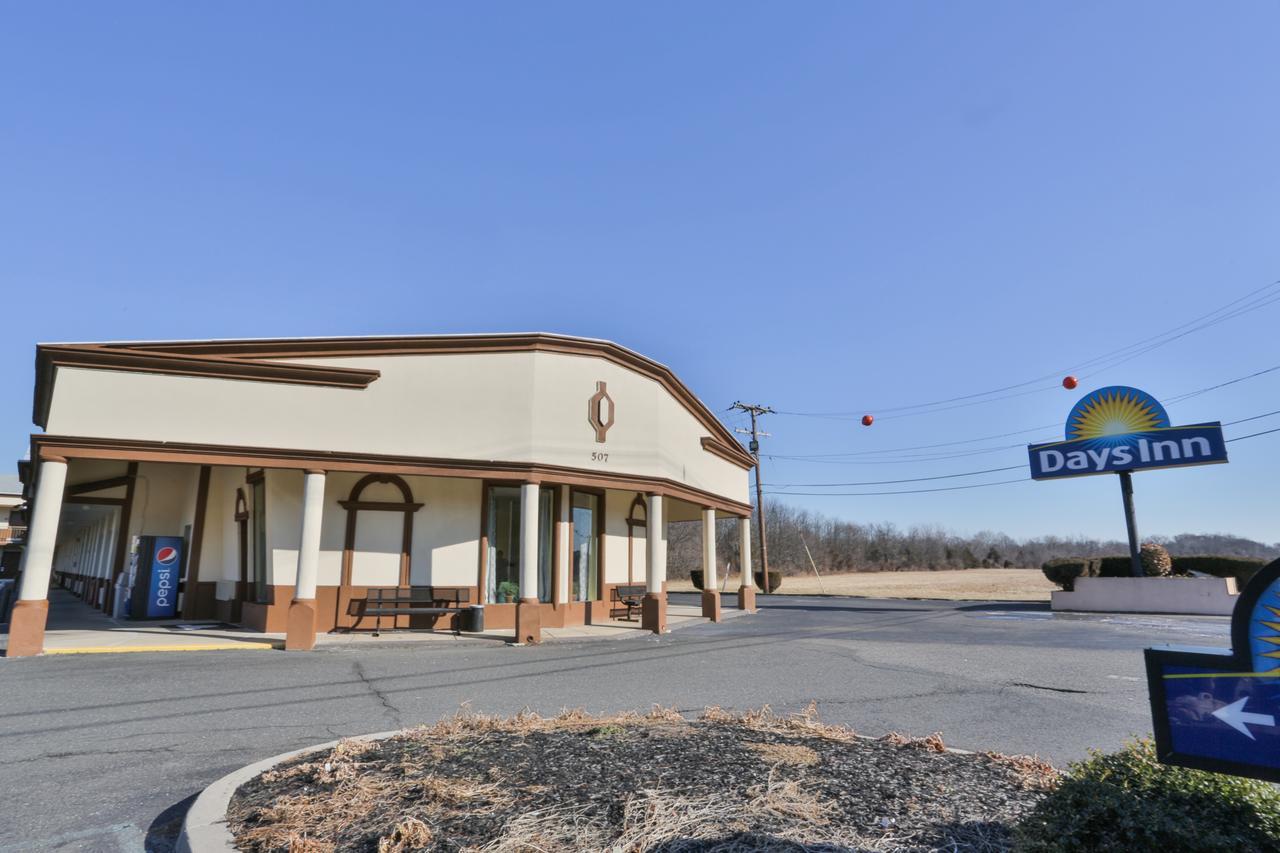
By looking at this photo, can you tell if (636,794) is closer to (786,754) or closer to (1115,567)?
(786,754)

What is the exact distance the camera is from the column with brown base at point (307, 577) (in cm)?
1298

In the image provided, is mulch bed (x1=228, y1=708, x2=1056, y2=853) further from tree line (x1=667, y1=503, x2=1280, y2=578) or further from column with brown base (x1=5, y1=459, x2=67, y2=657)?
tree line (x1=667, y1=503, x2=1280, y2=578)

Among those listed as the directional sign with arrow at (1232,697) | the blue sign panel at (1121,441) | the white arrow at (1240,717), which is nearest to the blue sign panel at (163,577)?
the directional sign with arrow at (1232,697)

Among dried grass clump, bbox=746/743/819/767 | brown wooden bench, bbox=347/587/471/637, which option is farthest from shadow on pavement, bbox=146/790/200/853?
brown wooden bench, bbox=347/587/471/637

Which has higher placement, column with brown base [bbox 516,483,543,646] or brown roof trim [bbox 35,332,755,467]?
brown roof trim [bbox 35,332,755,467]

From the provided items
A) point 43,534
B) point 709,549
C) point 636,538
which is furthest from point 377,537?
point 709,549

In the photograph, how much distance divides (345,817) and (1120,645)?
14835mm

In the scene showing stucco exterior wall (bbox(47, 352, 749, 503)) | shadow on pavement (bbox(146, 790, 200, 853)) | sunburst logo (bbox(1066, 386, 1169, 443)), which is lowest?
shadow on pavement (bbox(146, 790, 200, 853))

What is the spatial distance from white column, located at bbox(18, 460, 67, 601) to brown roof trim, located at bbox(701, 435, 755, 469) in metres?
15.5

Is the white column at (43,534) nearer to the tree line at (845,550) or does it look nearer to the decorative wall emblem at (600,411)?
the decorative wall emblem at (600,411)

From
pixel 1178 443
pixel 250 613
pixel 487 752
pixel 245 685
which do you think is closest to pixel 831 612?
pixel 1178 443

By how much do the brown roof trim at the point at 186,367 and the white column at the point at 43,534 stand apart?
1.17 meters

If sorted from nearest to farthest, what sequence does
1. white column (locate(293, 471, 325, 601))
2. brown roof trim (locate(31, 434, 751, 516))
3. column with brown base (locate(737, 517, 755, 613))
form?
brown roof trim (locate(31, 434, 751, 516)) → white column (locate(293, 471, 325, 601)) → column with brown base (locate(737, 517, 755, 613))

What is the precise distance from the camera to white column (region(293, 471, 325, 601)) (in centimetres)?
1339
